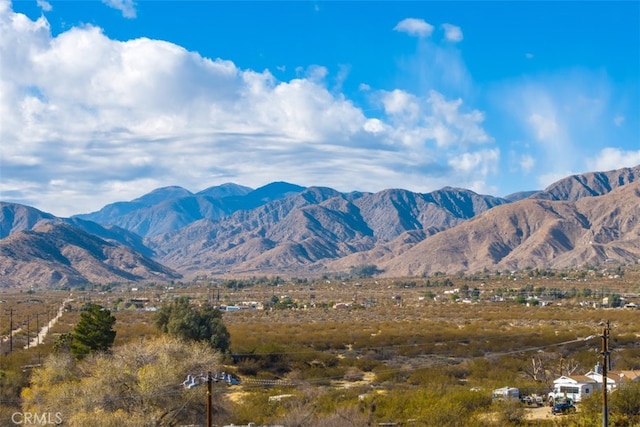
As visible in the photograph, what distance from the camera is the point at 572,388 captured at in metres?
35.5

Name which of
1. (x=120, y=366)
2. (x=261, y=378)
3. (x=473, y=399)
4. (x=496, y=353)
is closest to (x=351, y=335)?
(x=496, y=353)

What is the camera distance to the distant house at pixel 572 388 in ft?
114

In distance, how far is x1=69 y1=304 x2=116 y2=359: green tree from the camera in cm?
4447

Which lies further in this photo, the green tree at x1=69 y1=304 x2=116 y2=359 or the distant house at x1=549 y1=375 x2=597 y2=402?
the green tree at x1=69 y1=304 x2=116 y2=359

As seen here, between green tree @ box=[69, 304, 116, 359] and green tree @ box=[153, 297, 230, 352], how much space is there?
4083mm

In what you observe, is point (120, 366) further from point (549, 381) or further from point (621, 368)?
point (621, 368)

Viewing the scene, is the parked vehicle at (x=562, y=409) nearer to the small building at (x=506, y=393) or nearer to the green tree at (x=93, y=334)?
the small building at (x=506, y=393)

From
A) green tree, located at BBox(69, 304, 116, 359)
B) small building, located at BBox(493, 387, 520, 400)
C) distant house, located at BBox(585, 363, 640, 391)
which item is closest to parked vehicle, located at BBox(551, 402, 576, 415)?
small building, located at BBox(493, 387, 520, 400)

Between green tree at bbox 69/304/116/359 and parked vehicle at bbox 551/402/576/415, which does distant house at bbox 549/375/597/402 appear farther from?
green tree at bbox 69/304/116/359

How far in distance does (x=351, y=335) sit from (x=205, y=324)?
19.5m

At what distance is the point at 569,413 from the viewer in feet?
104

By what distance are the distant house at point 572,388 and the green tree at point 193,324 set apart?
73.1 ft

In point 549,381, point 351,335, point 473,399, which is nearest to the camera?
point 473,399

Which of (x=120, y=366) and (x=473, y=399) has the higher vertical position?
(x=120, y=366)
